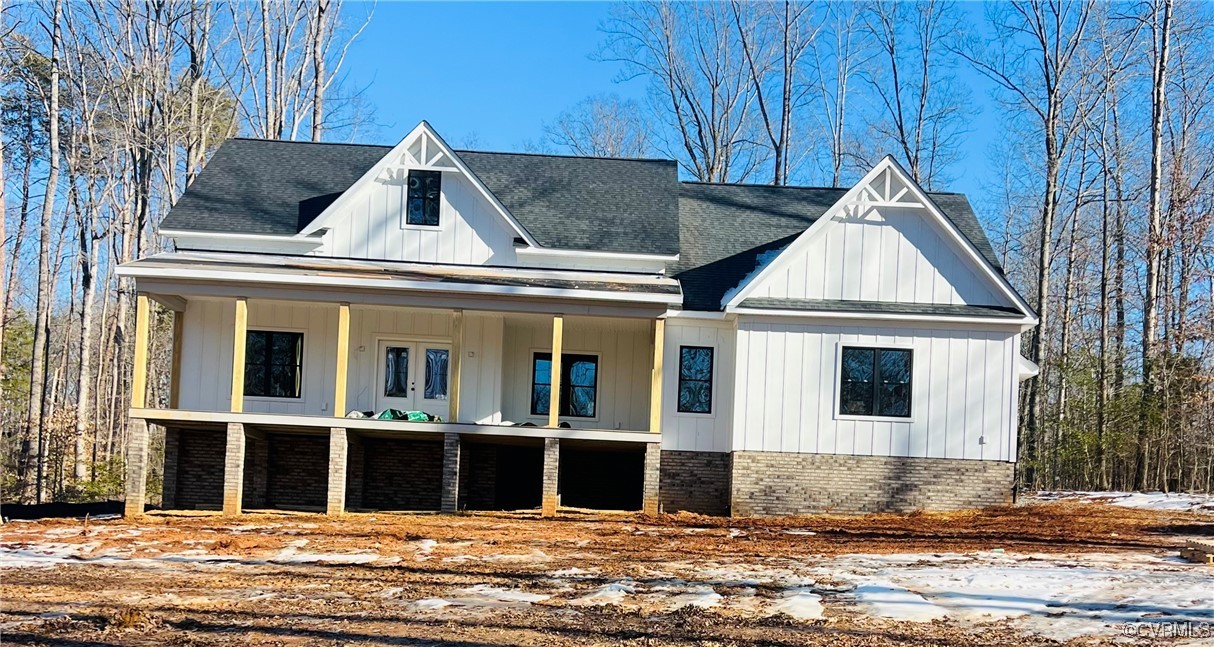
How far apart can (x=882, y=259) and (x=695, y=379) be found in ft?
12.7

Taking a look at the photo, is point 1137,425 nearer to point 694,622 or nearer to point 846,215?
point 846,215

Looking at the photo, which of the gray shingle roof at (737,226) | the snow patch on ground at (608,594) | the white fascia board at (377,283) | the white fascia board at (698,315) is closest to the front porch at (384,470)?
the white fascia board at (698,315)

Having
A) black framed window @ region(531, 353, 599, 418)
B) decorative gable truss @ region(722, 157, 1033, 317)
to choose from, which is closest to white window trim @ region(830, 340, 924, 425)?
decorative gable truss @ region(722, 157, 1033, 317)

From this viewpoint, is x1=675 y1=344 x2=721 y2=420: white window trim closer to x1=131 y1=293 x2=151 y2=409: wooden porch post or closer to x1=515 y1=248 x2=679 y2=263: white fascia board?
x1=515 y1=248 x2=679 y2=263: white fascia board

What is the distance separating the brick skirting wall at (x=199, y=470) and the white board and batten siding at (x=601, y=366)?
17.1ft

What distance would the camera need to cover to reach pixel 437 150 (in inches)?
808

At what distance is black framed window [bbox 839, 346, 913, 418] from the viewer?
63.9ft

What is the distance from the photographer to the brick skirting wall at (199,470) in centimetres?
2048

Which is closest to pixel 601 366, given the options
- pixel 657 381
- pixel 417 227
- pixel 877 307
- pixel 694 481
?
pixel 657 381

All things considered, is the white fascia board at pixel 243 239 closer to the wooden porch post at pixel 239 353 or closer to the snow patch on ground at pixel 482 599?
the wooden porch post at pixel 239 353

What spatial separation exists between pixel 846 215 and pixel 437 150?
730 centimetres

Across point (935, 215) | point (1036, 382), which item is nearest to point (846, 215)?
point (935, 215)

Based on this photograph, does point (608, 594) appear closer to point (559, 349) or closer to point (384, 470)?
point (559, 349)

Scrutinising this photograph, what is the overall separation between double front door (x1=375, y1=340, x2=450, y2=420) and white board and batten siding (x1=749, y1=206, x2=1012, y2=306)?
6.14 metres
